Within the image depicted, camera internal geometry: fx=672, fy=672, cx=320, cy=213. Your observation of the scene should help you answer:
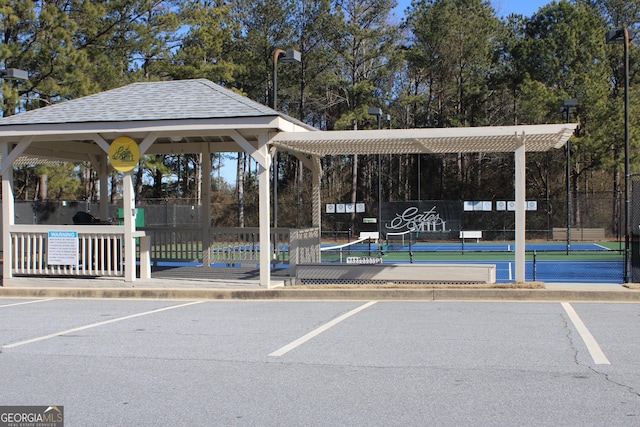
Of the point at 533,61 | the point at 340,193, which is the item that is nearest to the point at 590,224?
the point at 533,61

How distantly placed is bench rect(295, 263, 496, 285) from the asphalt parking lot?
2.27 metres

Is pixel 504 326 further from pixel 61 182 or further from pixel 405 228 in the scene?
pixel 405 228

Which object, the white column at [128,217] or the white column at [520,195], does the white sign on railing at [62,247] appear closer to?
the white column at [128,217]

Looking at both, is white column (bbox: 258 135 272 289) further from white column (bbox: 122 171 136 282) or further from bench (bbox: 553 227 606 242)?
bench (bbox: 553 227 606 242)

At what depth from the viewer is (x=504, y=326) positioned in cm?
994

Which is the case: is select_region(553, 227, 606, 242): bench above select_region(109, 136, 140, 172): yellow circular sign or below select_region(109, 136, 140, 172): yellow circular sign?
below

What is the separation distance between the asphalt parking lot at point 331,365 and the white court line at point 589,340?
0.04 metres

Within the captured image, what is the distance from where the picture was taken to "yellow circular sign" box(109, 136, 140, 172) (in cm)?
1430

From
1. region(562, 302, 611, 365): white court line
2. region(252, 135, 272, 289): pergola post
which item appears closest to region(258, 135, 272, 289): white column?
region(252, 135, 272, 289): pergola post

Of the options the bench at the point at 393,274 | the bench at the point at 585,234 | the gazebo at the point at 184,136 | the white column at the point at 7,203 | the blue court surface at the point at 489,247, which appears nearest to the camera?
the gazebo at the point at 184,136

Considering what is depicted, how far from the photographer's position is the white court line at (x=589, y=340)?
7.66m

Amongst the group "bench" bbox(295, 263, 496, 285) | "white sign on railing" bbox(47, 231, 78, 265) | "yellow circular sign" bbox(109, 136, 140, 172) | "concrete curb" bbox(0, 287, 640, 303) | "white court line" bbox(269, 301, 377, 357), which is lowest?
"white court line" bbox(269, 301, 377, 357)

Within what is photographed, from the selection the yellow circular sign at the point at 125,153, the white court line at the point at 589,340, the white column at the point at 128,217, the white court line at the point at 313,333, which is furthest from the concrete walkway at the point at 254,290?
the yellow circular sign at the point at 125,153

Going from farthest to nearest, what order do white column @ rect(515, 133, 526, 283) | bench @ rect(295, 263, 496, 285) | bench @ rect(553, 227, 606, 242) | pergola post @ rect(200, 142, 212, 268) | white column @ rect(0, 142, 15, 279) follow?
bench @ rect(553, 227, 606, 242)
pergola post @ rect(200, 142, 212, 268)
white column @ rect(0, 142, 15, 279)
bench @ rect(295, 263, 496, 285)
white column @ rect(515, 133, 526, 283)
